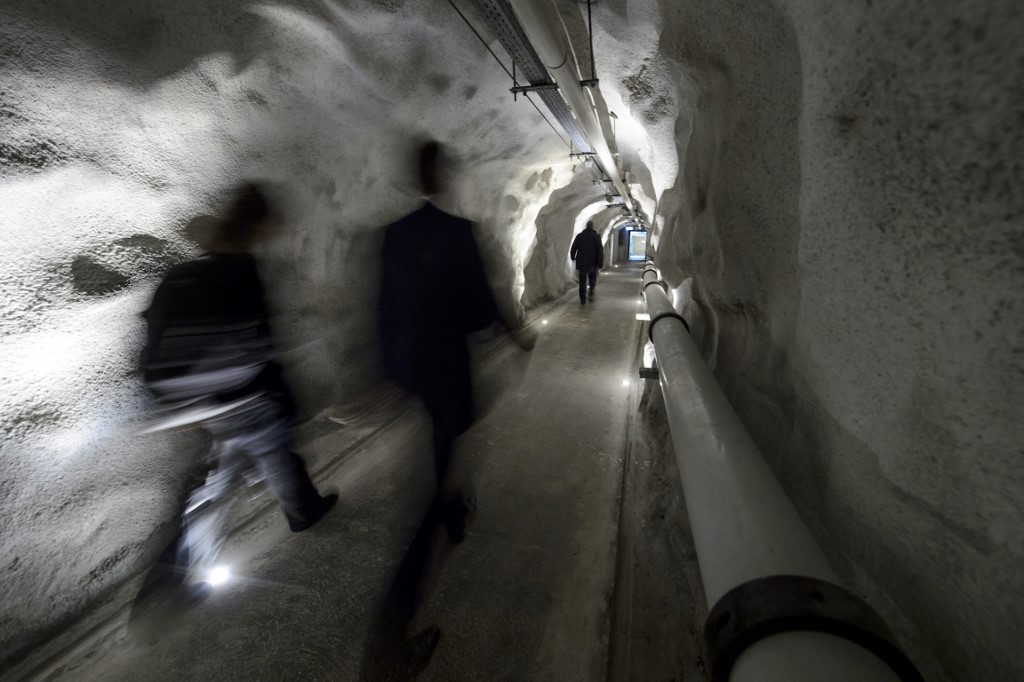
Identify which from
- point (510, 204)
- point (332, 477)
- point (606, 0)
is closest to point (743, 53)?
point (606, 0)

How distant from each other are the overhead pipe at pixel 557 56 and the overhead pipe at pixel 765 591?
8.45 ft

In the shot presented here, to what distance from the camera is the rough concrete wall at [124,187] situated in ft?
6.47

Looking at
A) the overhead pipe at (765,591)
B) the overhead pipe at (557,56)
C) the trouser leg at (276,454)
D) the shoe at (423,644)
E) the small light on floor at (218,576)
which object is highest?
the overhead pipe at (557,56)

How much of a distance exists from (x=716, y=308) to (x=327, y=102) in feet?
11.4

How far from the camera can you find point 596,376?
568 cm

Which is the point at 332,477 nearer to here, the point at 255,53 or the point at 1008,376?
the point at 255,53

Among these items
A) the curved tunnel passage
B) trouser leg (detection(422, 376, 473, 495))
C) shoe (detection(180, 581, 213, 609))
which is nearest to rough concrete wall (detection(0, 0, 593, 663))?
the curved tunnel passage

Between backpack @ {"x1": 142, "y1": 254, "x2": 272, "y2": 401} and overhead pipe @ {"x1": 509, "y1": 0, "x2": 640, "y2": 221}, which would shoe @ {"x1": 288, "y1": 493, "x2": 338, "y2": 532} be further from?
overhead pipe @ {"x1": 509, "y1": 0, "x2": 640, "y2": 221}

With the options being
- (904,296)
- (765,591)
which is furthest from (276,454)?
(904,296)

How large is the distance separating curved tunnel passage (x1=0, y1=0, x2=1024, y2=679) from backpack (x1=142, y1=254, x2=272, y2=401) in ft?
0.36

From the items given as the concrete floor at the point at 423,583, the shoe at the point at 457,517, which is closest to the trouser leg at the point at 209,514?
the concrete floor at the point at 423,583

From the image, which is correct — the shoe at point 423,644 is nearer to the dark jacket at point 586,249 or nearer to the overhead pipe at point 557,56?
the overhead pipe at point 557,56

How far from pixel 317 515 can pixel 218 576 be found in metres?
0.65

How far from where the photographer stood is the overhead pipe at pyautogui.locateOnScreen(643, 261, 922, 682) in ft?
2.63
